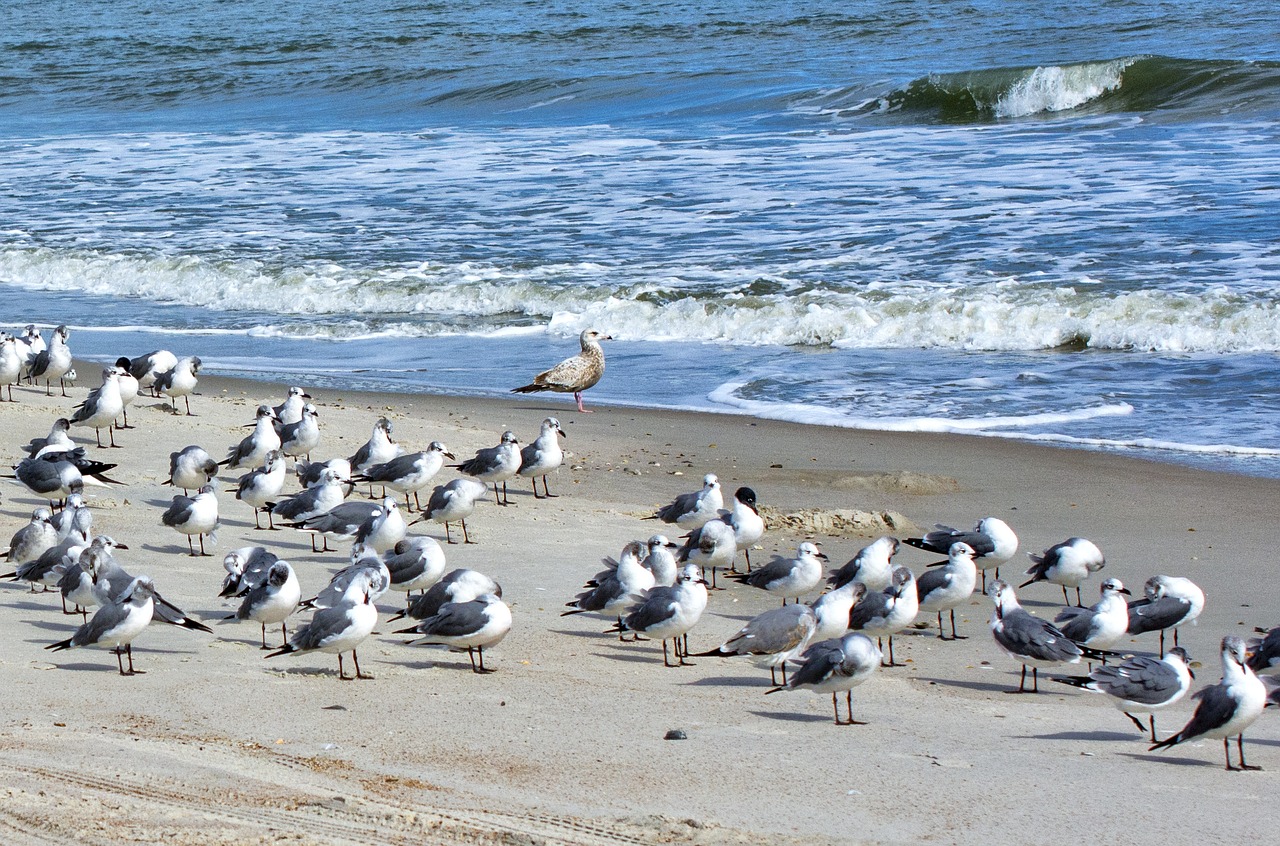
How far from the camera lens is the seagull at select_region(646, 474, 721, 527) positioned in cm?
Result: 895

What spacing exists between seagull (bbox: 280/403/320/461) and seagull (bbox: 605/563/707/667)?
389cm

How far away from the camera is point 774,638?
21.7ft

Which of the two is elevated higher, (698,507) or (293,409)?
(293,409)

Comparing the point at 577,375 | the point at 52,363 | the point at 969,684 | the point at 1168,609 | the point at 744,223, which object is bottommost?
the point at 969,684

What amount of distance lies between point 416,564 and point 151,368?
5337 mm

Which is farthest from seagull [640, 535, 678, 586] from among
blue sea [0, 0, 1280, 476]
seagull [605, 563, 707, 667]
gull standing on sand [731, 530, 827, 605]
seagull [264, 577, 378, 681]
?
blue sea [0, 0, 1280, 476]

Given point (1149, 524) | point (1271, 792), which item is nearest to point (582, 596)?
point (1271, 792)

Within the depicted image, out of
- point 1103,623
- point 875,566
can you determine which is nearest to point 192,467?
point 875,566

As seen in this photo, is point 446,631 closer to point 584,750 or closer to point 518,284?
point 584,750

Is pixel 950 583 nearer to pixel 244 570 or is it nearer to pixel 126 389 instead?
pixel 244 570

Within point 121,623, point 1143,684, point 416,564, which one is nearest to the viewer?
point 1143,684

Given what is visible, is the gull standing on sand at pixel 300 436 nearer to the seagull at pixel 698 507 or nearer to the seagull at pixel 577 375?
the seagull at pixel 698 507

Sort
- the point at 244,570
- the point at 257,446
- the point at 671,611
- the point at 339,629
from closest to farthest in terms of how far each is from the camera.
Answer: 1. the point at 339,629
2. the point at 671,611
3. the point at 244,570
4. the point at 257,446

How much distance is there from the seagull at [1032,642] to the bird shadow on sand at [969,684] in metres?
0.09
